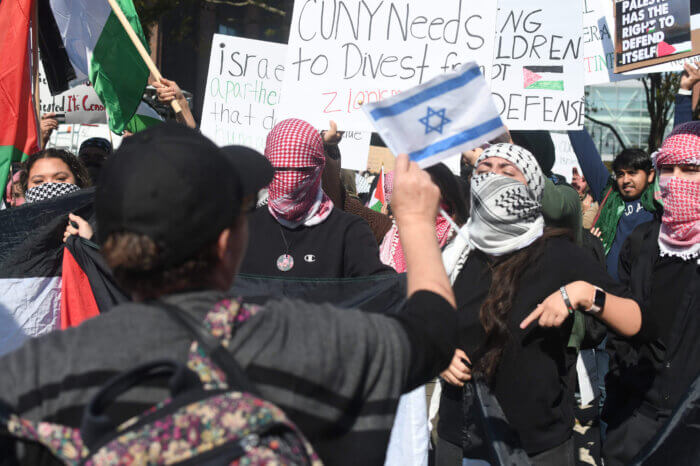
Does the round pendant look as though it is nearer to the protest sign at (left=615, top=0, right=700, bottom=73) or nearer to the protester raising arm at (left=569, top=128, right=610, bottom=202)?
the protester raising arm at (left=569, top=128, right=610, bottom=202)

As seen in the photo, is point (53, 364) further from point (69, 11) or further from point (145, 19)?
point (145, 19)

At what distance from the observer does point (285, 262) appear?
11.3 feet

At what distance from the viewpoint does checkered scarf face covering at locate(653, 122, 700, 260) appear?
3.60m

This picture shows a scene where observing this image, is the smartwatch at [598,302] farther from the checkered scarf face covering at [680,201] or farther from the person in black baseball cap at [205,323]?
the person in black baseball cap at [205,323]

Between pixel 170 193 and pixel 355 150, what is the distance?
534cm

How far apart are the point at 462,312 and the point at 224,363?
1893 millimetres

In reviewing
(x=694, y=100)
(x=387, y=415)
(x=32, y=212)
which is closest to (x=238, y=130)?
(x=32, y=212)

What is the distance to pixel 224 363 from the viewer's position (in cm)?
125

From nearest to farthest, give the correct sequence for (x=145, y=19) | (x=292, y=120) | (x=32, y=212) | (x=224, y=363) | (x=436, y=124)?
(x=224, y=363) → (x=436, y=124) → (x=32, y=212) → (x=292, y=120) → (x=145, y=19)

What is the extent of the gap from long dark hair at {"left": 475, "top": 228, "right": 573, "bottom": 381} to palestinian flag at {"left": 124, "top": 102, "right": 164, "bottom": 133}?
3.61 meters

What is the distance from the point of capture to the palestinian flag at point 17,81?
423 cm

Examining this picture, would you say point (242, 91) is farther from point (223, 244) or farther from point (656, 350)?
point (223, 244)

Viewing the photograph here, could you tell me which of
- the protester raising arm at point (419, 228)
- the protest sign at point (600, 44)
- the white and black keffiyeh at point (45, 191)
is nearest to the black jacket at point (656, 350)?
the protester raising arm at point (419, 228)

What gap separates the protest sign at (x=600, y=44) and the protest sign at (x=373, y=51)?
283cm
